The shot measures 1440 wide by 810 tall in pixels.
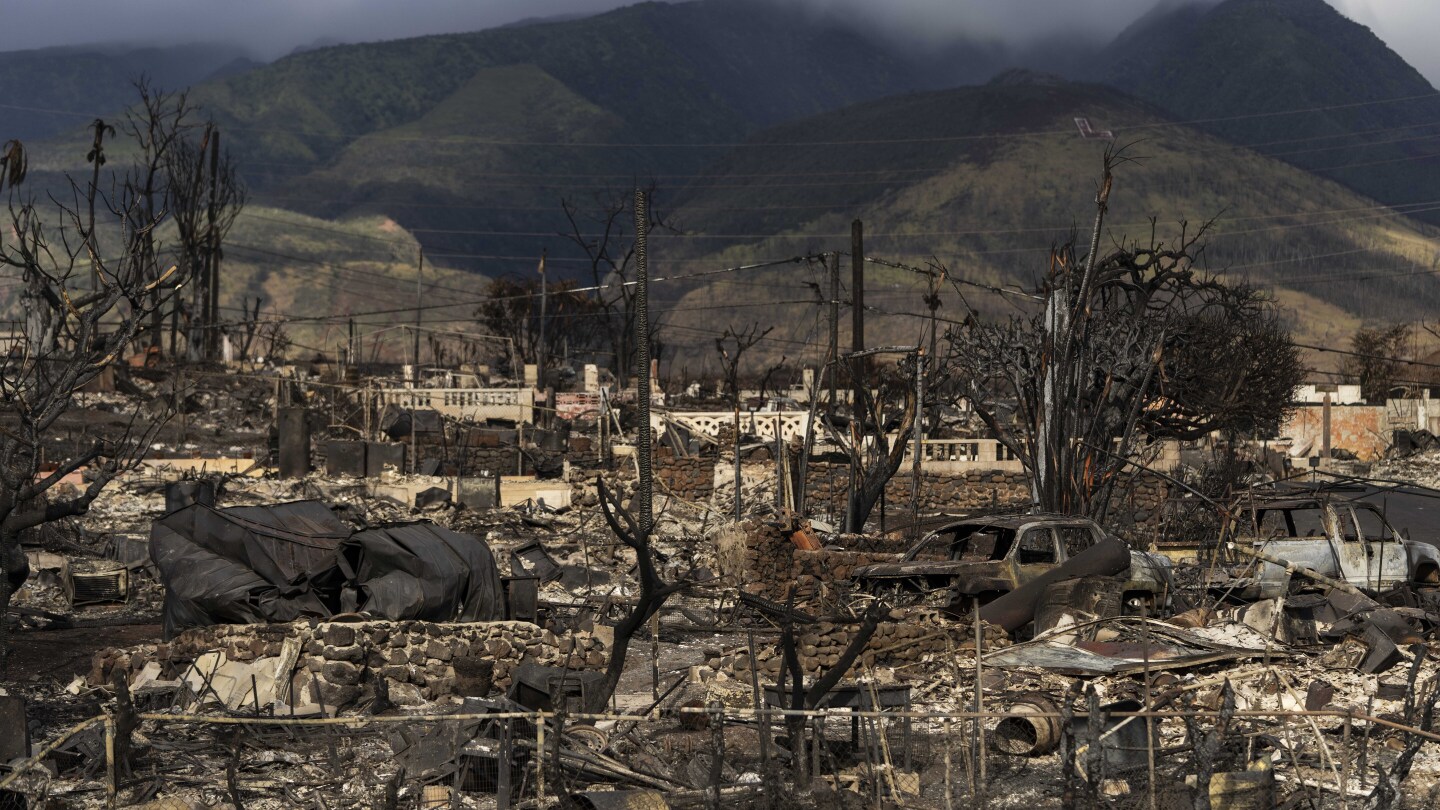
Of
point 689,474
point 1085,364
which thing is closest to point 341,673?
point 1085,364

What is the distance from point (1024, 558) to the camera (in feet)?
55.3

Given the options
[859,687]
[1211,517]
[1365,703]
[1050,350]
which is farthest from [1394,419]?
[859,687]

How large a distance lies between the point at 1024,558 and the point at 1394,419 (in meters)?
35.9

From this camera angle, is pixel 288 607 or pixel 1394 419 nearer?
pixel 288 607

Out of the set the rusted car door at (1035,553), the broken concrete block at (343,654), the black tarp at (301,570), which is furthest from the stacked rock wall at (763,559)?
the broken concrete block at (343,654)

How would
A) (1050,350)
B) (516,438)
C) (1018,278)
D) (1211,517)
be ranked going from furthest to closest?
(1018,278), (516,438), (1211,517), (1050,350)

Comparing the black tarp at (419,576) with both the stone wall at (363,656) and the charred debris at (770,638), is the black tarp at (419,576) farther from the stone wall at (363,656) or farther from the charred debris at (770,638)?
the stone wall at (363,656)

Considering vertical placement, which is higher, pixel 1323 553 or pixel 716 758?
pixel 1323 553

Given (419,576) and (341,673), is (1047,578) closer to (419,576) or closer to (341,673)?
(419,576)

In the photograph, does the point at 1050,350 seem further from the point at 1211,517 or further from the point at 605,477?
the point at 605,477

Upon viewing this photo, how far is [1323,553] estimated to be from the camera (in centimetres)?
1772

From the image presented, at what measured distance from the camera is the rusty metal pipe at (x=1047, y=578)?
1540 cm

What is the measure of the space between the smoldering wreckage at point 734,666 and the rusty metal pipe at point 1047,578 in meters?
0.03

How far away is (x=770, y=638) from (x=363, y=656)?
4.42 meters
